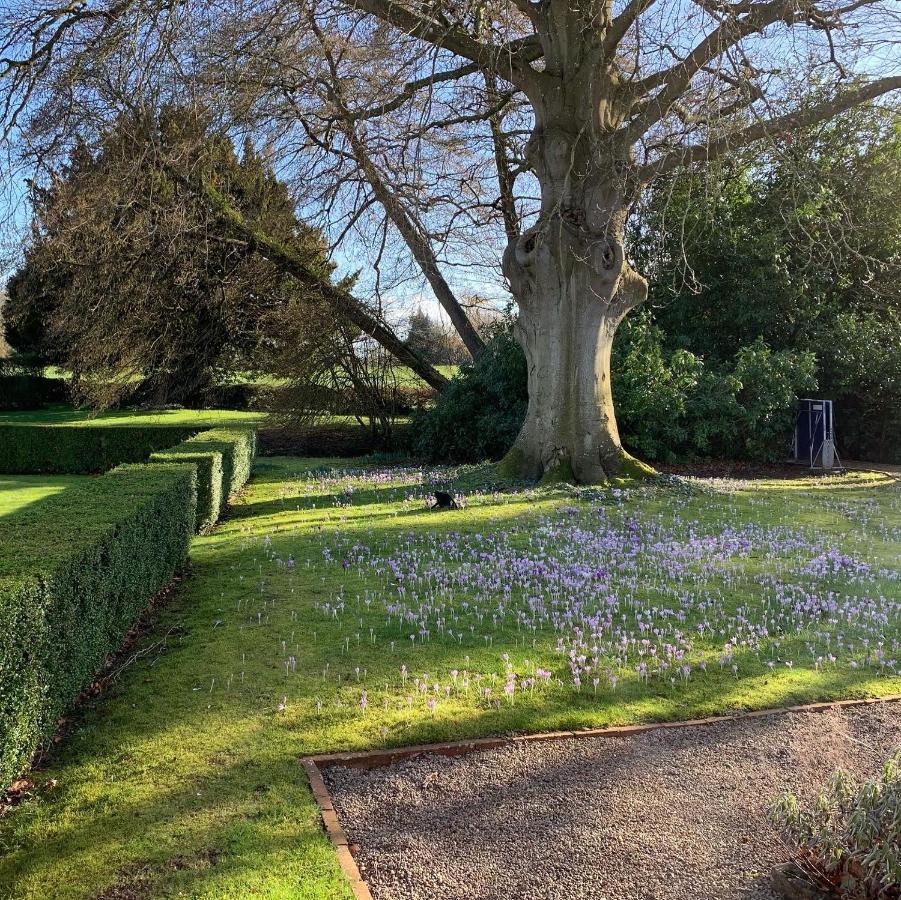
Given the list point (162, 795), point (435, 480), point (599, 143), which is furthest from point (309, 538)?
point (599, 143)

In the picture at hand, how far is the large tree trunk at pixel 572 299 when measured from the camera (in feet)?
41.1

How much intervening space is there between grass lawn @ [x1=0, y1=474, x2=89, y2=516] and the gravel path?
36.3ft

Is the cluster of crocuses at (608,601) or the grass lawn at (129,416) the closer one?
the cluster of crocuses at (608,601)

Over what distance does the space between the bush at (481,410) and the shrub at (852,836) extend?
13791mm

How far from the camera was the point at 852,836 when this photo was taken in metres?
2.77

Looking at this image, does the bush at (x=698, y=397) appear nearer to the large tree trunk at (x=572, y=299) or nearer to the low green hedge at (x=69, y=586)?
the large tree trunk at (x=572, y=299)

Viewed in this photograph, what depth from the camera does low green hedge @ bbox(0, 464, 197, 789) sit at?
3.77 meters

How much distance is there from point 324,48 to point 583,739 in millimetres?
13395

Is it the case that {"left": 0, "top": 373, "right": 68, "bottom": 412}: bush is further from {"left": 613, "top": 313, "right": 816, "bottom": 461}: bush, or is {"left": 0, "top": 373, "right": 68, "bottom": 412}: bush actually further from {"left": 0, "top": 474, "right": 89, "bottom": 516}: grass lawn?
{"left": 613, "top": 313, "right": 816, "bottom": 461}: bush

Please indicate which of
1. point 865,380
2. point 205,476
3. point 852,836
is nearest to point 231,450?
point 205,476

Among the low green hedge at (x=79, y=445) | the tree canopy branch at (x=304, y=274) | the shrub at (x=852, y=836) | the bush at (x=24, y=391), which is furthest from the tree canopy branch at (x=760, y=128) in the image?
the bush at (x=24, y=391)

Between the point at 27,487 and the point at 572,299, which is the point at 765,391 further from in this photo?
the point at 27,487

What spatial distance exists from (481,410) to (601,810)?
570 inches

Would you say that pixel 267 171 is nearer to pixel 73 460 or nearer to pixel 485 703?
pixel 73 460
